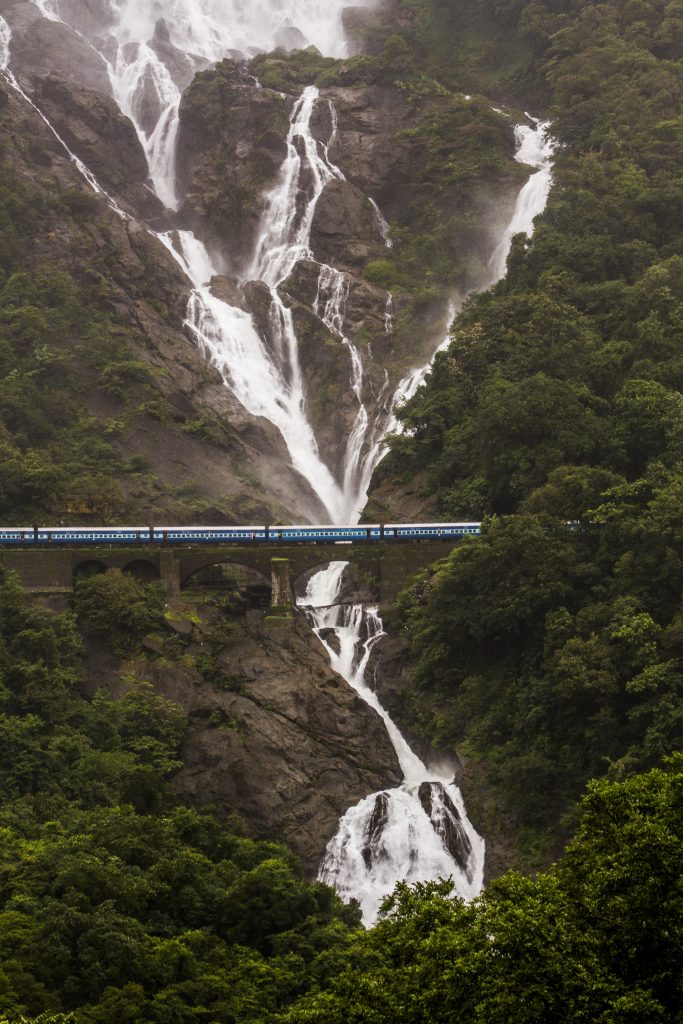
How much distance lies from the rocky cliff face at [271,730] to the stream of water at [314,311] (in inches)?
45.4

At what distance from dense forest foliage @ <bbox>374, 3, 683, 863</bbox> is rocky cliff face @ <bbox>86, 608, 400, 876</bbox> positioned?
3218mm

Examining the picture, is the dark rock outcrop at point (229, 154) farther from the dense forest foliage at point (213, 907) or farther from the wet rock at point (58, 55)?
the dense forest foliage at point (213, 907)

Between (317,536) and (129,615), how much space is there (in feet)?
29.3

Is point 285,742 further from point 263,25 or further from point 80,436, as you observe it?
point 263,25

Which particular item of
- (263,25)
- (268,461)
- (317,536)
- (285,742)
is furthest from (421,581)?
(263,25)

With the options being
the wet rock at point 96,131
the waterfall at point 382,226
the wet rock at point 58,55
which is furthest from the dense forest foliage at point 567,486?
the wet rock at point 58,55

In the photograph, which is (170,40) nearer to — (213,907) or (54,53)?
(54,53)

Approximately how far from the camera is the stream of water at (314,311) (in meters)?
53.1

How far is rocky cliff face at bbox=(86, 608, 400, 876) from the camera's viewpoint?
54438mm

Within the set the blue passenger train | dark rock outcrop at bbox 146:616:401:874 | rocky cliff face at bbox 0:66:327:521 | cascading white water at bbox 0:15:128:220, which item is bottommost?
dark rock outcrop at bbox 146:616:401:874

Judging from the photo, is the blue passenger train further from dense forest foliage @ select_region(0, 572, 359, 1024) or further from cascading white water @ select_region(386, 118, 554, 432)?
cascading white water @ select_region(386, 118, 554, 432)

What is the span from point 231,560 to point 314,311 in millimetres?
26989

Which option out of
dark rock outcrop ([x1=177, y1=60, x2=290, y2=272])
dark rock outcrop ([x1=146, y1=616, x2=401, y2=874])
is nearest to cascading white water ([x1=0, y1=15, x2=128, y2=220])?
dark rock outcrop ([x1=177, y1=60, x2=290, y2=272])

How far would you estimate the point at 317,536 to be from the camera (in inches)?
2520
